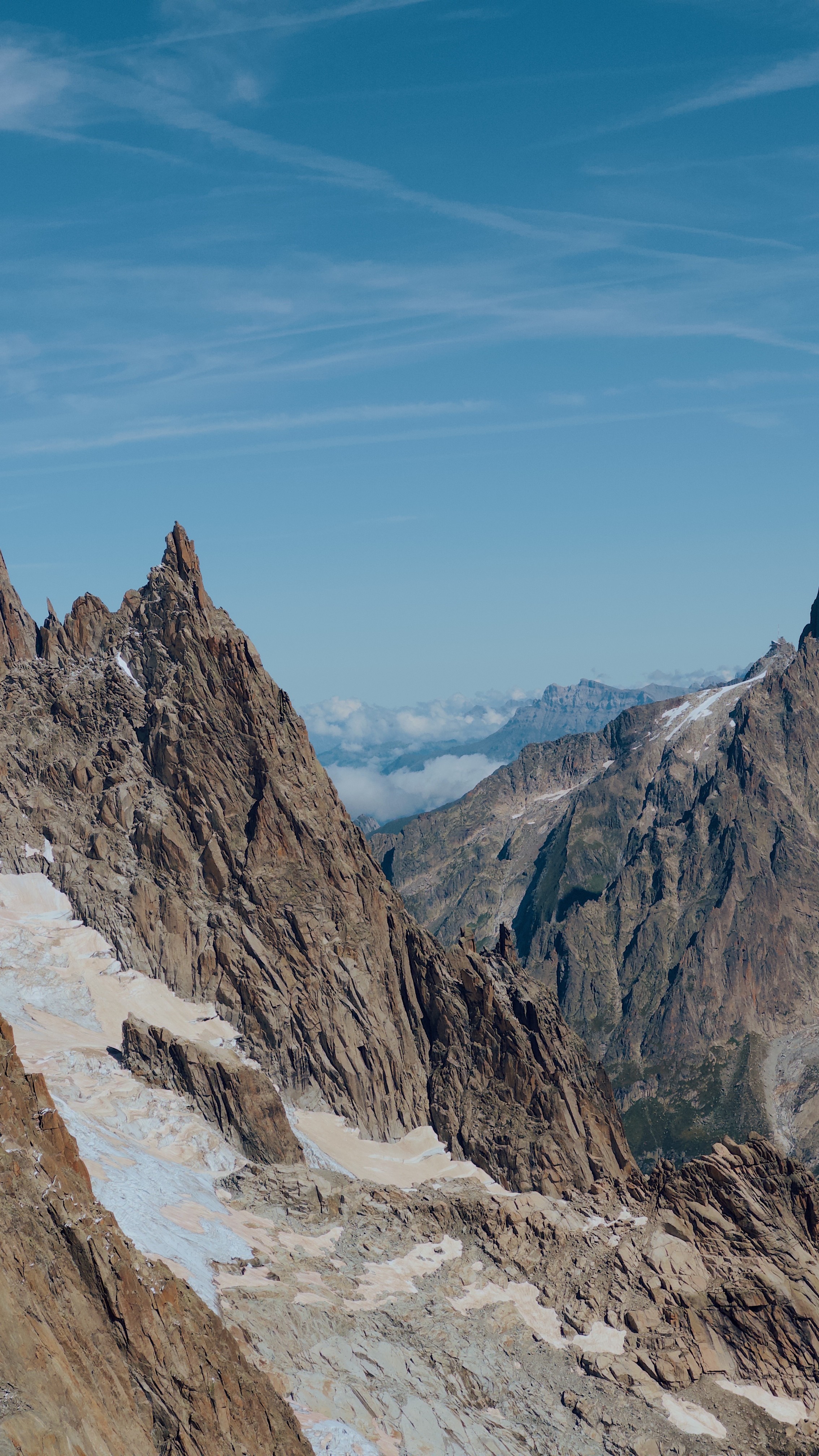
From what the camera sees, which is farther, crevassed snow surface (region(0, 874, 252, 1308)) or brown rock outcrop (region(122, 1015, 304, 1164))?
brown rock outcrop (region(122, 1015, 304, 1164))

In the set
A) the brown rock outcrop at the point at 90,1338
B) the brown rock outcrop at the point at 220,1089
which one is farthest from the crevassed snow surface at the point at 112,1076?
the brown rock outcrop at the point at 90,1338

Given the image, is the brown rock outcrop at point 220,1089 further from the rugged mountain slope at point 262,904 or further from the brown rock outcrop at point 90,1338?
the brown rock outcrop at point 90,1338

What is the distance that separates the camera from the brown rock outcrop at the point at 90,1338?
6384 centimetres

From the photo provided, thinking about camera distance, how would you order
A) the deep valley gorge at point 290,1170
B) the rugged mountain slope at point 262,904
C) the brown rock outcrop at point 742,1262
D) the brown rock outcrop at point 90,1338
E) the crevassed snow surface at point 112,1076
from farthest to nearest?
the rugged mountain slope at point 262,904 → the brown rock outcrop at point 742,1262 → the crevassed snow surface at point 112,1076 → the deep valley gorge at point 290,1170 → the brown rock outcrop at point 90,1338

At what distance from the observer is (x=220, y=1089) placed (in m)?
150

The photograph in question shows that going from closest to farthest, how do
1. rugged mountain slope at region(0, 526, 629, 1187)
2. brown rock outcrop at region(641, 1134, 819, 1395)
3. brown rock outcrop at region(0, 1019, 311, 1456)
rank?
brown rock outcrop at region(0, 1019, 311, 1456), brown rock outcrop at region(641, 1134, 819, 1395), rugged mountain slope at region(0, 526, 629, 1187)

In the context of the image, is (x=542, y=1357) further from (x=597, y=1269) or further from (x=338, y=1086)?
(x=338, y=1086)

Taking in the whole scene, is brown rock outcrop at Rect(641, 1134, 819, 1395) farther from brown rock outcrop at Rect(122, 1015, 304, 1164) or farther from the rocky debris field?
A: brown rock outcrop at Rect(122, 1015, 304, 1164)

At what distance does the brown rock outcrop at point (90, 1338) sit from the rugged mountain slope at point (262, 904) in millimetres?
77358

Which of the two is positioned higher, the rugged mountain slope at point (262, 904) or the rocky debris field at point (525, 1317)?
the rugged mountain slope at point (262, 904)

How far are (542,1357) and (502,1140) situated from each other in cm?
4130

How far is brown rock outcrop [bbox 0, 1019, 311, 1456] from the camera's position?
63.8 m

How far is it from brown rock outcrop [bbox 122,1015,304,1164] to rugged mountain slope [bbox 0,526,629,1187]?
17.7 meters

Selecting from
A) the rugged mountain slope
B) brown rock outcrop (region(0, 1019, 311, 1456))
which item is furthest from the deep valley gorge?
the rugged mountain slope
